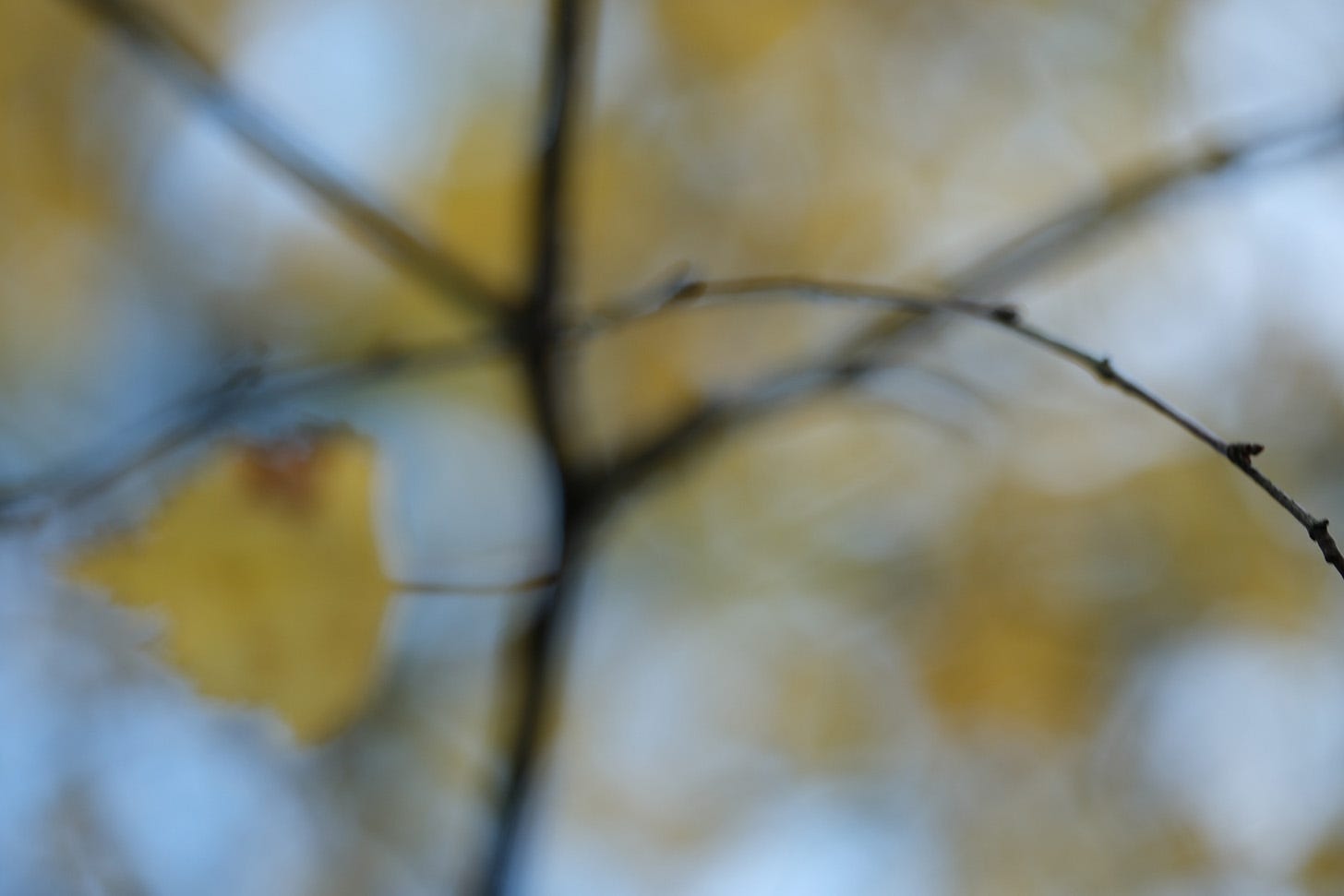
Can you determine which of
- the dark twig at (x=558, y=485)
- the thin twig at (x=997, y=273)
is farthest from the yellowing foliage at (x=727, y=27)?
the dark twig at (x=558, y=485)

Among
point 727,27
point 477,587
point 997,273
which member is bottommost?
point 477,587

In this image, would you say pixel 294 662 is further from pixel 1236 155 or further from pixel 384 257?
pixel 1236 155

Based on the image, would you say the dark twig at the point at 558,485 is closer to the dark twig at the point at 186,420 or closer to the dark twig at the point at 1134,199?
the dark twig at the point at 186,420

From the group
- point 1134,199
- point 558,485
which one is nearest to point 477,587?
point 558,485

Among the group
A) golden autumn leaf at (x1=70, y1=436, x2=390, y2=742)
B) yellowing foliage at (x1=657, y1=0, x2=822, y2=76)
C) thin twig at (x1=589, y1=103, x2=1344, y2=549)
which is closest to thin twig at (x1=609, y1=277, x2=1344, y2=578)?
thin twig at (x1=589, y1=103, x2=1344, y2=549)

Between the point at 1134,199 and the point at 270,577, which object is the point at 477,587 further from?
the point at 1134,199

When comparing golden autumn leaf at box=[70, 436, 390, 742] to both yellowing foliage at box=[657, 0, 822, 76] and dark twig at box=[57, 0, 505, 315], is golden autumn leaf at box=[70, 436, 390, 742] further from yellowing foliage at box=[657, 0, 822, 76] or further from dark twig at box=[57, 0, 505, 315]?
yellowing foliage at box=[657, 0, 822, 76]
